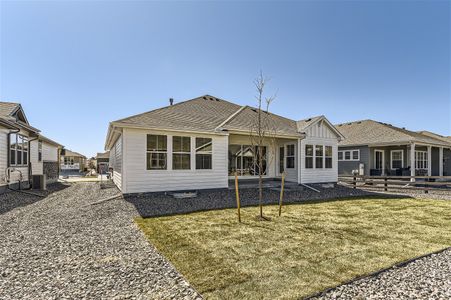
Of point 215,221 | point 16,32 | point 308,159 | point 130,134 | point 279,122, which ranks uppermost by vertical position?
point 16,32

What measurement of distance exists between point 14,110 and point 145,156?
1051cm

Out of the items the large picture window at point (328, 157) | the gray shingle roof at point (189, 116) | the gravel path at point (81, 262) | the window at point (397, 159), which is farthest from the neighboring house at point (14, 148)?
the window at point (397, 159)

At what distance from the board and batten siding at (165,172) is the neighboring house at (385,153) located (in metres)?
13.9

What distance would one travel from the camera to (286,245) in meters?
4.48

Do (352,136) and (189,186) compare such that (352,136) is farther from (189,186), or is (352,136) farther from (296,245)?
(296,245)

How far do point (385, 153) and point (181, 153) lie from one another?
62.9 feet

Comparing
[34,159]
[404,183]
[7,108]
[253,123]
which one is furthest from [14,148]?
[404,183]

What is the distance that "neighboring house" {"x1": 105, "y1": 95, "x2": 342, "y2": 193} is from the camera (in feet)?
32.4

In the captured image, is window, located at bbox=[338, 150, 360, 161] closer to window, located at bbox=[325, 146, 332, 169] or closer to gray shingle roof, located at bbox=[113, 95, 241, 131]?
window, located at bbox=[325, 146, 332, 169]

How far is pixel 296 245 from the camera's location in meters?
4.47

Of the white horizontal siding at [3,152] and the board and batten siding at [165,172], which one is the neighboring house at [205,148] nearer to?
the board and batten siding at [165,172]

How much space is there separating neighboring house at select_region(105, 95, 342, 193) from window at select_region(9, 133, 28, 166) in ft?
16.5

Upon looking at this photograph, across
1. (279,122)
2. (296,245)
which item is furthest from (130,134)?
(279,122)

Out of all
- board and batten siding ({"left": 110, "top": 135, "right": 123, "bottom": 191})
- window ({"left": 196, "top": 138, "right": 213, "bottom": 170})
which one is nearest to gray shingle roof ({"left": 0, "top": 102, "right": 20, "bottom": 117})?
board and batten siding ({"left": 110, "top": 135, "right": 123, "bottom": 191})
